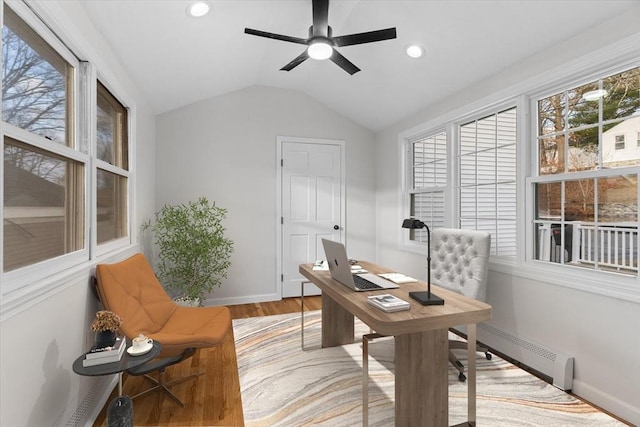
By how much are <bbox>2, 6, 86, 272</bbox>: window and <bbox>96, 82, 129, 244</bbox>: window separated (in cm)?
42

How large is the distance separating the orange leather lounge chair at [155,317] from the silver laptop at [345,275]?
865 mm

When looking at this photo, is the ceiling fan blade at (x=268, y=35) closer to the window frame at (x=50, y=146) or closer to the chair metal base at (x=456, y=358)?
the window frame at (x=50, y=146)

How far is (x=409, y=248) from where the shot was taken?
13.8ft

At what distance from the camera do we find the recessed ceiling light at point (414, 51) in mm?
3031

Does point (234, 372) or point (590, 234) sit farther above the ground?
point (590, 234)

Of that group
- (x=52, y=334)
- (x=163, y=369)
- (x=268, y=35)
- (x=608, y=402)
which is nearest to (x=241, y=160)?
(x=268, y=35)

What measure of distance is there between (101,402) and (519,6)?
12.3 ft

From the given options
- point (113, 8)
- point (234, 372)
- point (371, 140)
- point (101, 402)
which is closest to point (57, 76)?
point (113, 8)

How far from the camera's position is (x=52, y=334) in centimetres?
162

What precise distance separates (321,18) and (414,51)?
1.13 metres

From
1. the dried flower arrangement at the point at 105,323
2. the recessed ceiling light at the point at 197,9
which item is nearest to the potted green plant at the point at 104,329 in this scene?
the dried flower arrangement at the point at 105,323

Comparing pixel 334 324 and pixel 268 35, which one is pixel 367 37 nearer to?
pixel 268 35

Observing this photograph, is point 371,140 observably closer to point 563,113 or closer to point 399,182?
point 399,182

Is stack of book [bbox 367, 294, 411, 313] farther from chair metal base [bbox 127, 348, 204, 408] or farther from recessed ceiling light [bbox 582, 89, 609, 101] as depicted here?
recessed ceiling light [bbox 582, 89, 609, 101]
